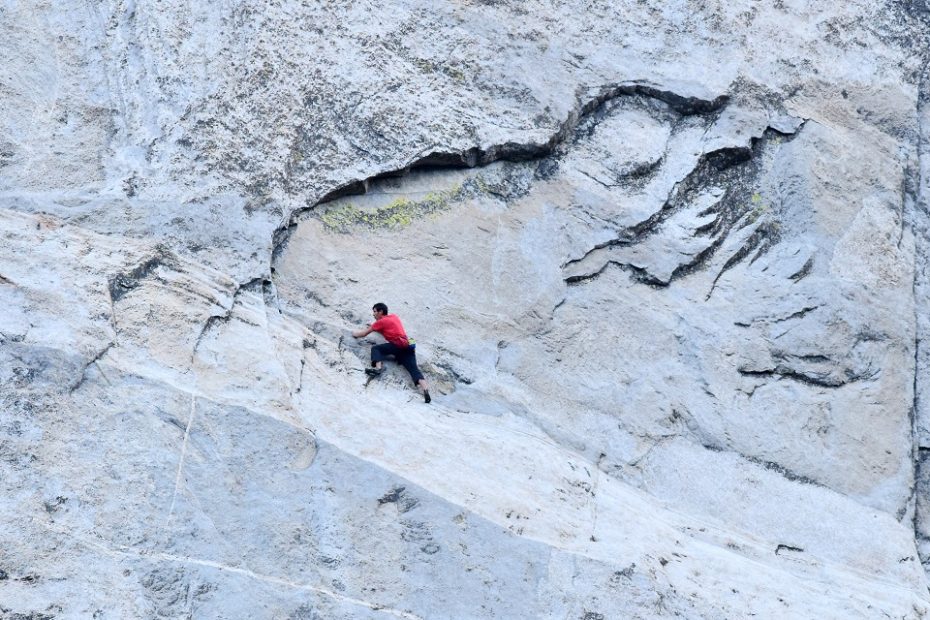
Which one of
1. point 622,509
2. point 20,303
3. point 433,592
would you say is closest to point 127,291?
point 20,303

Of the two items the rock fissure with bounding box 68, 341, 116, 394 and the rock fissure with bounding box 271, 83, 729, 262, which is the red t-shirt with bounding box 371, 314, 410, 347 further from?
the rock fissure with bounding box 68, 341, 116, 394

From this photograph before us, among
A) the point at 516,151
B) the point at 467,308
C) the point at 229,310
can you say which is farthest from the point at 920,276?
the point at 229,310

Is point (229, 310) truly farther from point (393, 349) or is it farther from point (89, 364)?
point (393, 349)

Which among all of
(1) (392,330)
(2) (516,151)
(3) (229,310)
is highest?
(2) (516,151)

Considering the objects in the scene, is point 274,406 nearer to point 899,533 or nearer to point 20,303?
point 20,303

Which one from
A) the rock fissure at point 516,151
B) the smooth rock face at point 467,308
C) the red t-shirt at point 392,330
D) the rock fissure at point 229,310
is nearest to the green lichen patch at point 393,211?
the smooth rock face at point 467,308

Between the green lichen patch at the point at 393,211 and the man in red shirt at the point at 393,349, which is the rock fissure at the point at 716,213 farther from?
the man in red shirt at the point at 393,349
